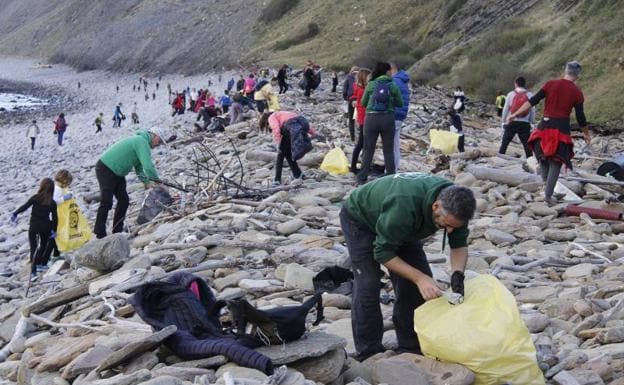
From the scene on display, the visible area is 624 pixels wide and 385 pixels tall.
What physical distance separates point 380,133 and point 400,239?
18.6ft

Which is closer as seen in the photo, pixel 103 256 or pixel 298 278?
pixel 298 278

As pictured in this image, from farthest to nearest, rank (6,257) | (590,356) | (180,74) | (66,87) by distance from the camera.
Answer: (66,87) < (180,74) < (6,257) < (590,356)

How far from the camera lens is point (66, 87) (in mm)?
71875

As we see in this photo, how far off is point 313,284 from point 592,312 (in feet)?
7.15

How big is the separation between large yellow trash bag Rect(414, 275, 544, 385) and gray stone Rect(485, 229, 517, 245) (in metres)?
4.03

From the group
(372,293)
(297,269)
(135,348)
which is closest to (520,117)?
(297,269)

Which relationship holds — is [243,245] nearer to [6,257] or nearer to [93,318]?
[93,318]

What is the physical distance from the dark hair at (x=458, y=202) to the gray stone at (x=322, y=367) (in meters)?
1.05

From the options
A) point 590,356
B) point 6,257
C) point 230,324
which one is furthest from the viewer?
point 6,257

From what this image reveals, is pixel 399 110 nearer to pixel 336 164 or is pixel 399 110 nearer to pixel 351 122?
pixel 336 164

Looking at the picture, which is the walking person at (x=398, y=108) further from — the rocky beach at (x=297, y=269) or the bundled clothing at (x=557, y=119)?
the bundled clothing at (x=557, y=119)

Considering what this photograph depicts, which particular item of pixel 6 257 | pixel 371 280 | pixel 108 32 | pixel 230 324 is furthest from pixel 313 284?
pixel 108 32

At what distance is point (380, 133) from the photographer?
32.6ft

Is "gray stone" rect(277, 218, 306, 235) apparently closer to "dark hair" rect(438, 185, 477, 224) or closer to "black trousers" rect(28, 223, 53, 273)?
"black trousers" rect(28, 223, 53, 273)
